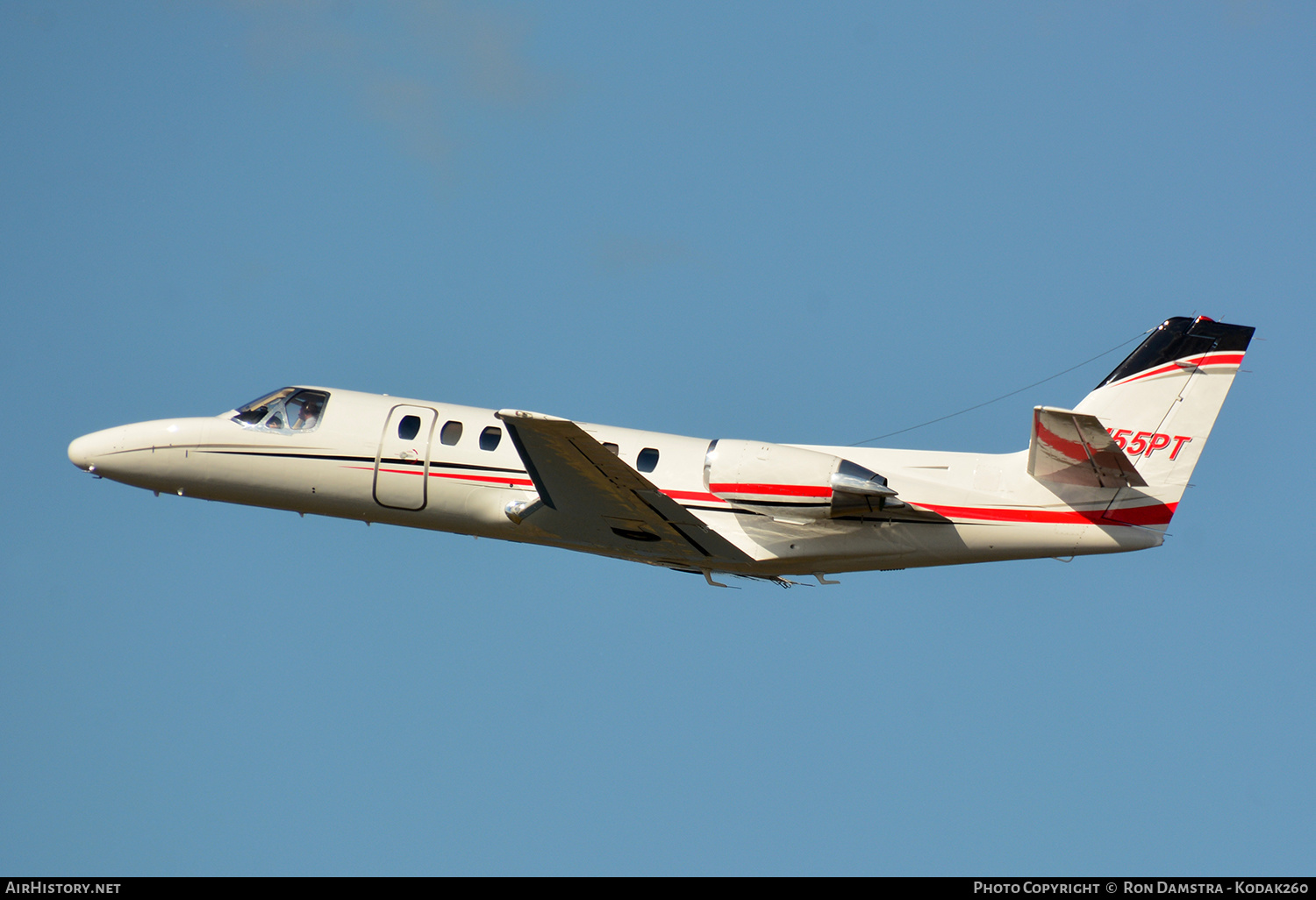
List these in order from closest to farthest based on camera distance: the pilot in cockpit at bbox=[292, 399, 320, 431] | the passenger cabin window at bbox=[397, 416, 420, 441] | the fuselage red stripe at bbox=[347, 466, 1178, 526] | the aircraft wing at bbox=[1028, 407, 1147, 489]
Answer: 1. the aircraft wing at bbox=[1028, 407, 1147, 489]
2. the fuselage red stripe at bbox=[347, 466, 1178, 526]
3. the passenger cabin window at bbox=[397, 416, 420, 441]
4. the pilot in cockpit at bbox=[292, 399, 320, 431]

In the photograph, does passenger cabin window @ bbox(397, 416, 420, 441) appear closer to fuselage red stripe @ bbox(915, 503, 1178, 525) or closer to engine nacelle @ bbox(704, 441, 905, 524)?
engine nacelle @ bbox(704, 441, 905, 524)

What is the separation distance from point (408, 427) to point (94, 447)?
604 cm

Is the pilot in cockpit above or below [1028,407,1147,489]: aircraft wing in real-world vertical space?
above

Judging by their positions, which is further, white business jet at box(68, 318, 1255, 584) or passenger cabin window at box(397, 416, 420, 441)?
passenger cabin window at box(397, 416, 420, 441)

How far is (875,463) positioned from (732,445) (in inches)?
98.6

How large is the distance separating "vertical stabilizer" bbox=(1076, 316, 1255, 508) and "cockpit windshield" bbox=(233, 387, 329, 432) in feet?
42.7

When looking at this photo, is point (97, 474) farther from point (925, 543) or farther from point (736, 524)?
point (925, 543)

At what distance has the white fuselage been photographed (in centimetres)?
Answer: 2005

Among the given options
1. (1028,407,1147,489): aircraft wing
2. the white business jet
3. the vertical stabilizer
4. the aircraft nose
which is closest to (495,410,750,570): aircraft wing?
the white business jet

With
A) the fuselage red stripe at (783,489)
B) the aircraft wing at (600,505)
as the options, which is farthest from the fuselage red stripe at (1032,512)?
the aircraft wing at (600,505)

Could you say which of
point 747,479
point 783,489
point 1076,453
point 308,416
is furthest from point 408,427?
point 1076,453

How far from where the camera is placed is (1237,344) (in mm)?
20562

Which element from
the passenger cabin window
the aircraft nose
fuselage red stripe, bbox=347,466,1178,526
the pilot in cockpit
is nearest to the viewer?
fuselage red stripe, bbox=347,466,1178,526

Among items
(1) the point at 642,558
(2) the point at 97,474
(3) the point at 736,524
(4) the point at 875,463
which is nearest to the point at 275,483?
(2) the point at 97,474
